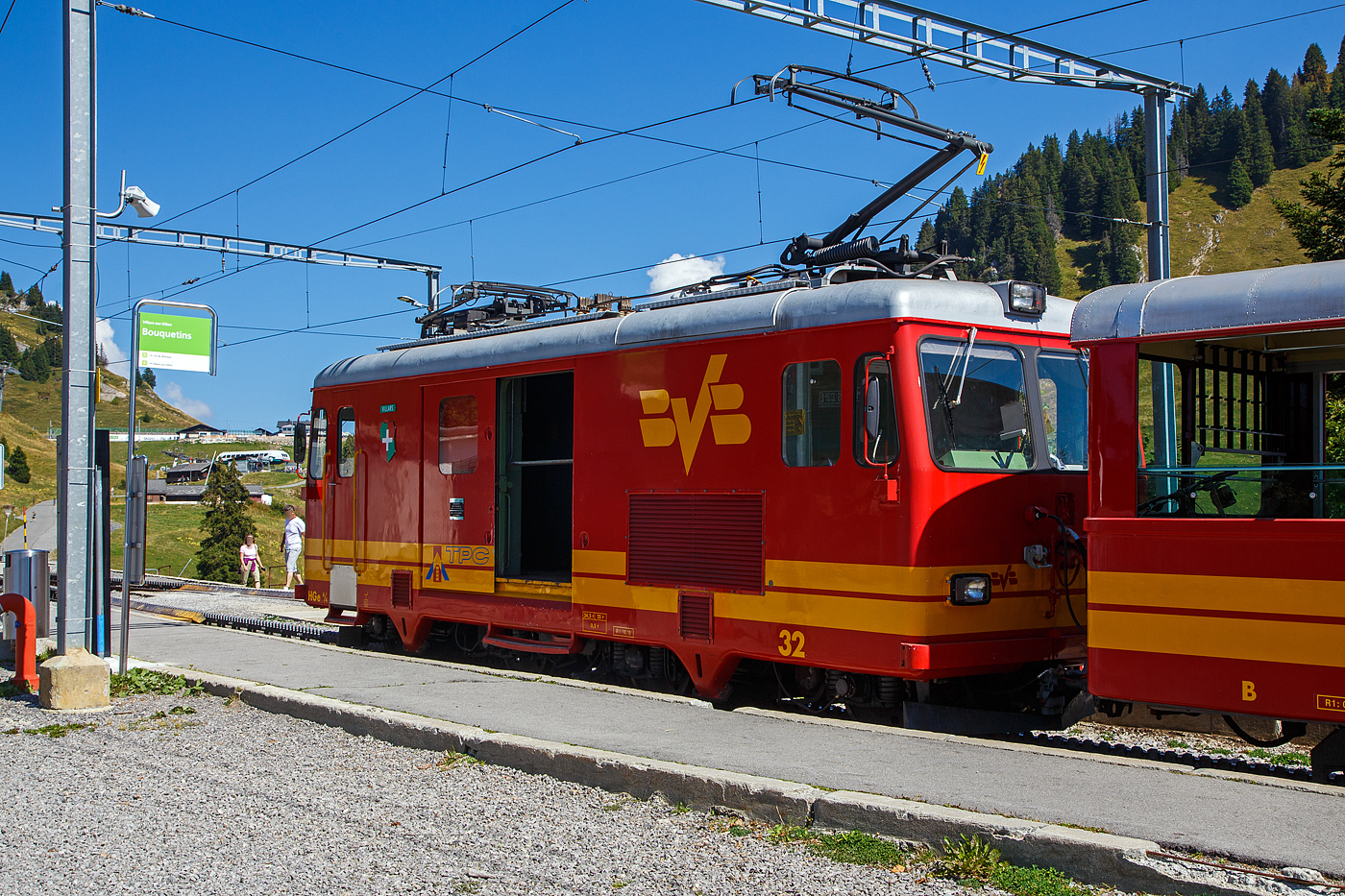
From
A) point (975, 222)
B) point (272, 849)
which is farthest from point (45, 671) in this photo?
point (975, 222)

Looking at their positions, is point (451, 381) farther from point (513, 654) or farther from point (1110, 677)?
point (1110, 677)

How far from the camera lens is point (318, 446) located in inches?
559

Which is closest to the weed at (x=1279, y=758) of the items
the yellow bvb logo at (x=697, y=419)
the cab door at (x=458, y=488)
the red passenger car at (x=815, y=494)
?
the red passenger car at (x=815, y=494)

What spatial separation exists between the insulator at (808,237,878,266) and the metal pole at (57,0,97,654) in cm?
629

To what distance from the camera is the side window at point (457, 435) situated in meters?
11.6

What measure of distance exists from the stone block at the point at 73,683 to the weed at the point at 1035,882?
Result: 8.00 metres

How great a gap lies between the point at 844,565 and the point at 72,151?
753 cm

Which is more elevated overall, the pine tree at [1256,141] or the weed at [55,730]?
the pine tree at [1256,141]

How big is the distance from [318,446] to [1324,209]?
61.7ft

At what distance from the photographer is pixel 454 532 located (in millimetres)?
11758

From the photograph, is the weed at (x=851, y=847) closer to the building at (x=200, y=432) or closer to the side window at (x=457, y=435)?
the side window at (x=457, y=435)

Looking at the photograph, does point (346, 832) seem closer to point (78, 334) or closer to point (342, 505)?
point (78, 334)

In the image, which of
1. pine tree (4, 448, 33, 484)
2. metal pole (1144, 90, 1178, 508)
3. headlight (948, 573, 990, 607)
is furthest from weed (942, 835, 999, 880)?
pine tree (4, 448, 33, 484)

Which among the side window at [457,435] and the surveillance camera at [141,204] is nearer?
the side window at [457,435]
